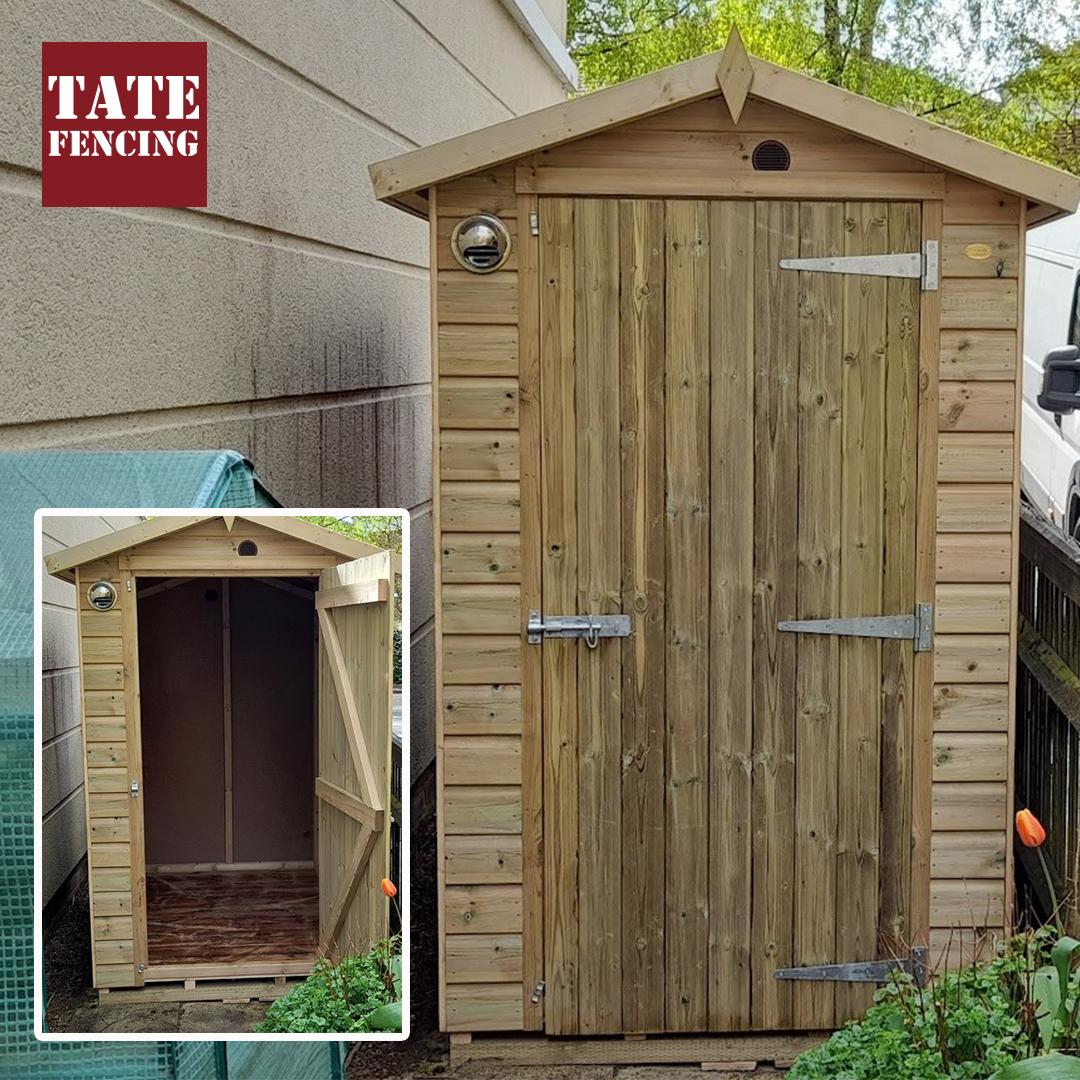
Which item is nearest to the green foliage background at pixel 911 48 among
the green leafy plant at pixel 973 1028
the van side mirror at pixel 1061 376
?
the van side mirror at pixel 1061 376

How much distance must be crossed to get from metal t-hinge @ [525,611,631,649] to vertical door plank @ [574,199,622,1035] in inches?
0.9

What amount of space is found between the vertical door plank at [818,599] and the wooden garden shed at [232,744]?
238cm

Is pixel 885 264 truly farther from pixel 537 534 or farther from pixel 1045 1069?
pixel 1045 1069

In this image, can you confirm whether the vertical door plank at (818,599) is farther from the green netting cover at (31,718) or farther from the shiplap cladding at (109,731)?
the shiplap cladding at (109,731)

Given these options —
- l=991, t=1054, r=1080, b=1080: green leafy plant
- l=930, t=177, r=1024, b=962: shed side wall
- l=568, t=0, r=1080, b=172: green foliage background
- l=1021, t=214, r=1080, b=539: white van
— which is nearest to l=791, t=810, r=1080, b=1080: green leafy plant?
l=991, t=1054, r=1080, b=1080: green leafy plant

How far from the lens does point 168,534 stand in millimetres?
2010

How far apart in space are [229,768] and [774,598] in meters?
2.48

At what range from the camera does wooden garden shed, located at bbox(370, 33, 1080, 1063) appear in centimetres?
419

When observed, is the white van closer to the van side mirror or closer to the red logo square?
the van side mirror

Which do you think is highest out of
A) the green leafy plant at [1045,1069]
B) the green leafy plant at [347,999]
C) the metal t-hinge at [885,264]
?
the metal t-hinge at [885,264]

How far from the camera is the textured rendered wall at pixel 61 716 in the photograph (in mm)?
1992

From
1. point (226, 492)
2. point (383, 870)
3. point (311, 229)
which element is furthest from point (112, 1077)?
point (311, 229)

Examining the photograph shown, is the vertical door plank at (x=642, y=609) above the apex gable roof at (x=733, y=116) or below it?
below

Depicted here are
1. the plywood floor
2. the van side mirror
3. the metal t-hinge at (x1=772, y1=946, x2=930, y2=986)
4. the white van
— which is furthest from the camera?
the white van
